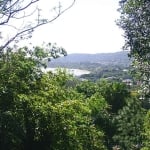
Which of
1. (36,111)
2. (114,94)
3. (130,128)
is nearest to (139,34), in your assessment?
(36,111)

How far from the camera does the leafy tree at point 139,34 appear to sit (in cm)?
1866

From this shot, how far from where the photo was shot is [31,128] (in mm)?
23281

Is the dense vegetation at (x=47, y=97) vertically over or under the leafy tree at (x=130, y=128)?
over

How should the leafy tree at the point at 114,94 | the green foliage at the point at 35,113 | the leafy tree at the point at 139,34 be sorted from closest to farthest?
the leafy tree at the point at 139,34 → the green foliage at the point at 35,113 → the leafy tree at the point at 114,94

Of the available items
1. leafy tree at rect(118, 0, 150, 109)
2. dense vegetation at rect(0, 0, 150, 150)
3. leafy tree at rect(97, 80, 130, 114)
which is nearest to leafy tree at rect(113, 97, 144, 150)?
leafy tree at rect(97, 80, 130, 114)

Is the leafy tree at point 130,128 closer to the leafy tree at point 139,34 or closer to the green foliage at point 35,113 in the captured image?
the green foliage at point 35,113

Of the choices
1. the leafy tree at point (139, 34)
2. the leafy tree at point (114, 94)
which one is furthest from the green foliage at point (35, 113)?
the leafy tree at point (114, 94)

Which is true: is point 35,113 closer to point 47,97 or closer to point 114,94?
point 47,97

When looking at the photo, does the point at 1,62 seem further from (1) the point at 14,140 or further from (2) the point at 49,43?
(2) the point at 49,43

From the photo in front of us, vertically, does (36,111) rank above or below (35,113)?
above

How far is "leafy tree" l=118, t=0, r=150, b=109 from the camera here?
18656mm

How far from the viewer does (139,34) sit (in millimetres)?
19109

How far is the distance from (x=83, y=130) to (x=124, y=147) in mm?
28791

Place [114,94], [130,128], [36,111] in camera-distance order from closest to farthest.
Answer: [36,111] → [130,128] → [114,94]
